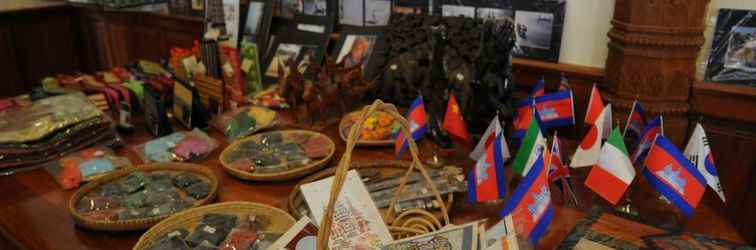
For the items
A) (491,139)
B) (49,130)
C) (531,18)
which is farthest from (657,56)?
(49,130)

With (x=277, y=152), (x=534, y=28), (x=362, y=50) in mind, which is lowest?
(x=277, y=152)

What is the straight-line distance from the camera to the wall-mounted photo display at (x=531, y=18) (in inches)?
68.5

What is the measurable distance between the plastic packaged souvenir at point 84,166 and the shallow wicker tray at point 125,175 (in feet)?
0.23

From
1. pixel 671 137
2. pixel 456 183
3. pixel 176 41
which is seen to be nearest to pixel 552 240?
pixel 456 183

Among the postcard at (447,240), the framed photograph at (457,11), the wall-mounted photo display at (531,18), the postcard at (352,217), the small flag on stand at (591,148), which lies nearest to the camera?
the postcard at (447,240)

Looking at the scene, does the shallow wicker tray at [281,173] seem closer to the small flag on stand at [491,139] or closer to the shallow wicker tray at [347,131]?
the shallow wicker tray at [347,131]

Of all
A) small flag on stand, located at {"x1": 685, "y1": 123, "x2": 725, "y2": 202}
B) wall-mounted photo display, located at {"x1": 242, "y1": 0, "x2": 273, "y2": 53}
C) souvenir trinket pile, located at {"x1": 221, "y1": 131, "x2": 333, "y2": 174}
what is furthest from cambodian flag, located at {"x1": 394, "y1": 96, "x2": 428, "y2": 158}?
wall-mounted photo display, located at {"x1": 242, "y1": 0, "x2": 273, "y2": 53}

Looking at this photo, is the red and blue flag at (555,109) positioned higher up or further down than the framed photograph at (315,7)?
further down

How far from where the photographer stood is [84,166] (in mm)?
1502

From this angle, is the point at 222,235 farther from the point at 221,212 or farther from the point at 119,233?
the point at 119,233

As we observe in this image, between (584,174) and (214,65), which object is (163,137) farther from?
(584,174)

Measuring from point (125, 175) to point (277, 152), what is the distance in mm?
424

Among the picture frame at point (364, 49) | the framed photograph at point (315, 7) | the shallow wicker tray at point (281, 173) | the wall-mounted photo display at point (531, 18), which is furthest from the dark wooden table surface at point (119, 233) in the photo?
the framed photograph at point (315, 7)

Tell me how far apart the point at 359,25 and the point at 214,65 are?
0.64 m
